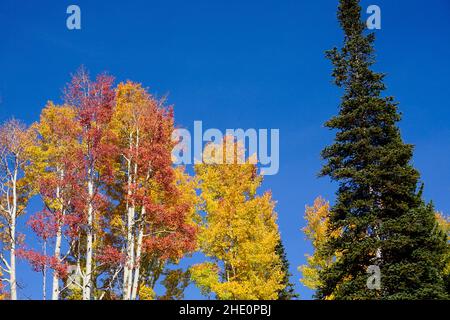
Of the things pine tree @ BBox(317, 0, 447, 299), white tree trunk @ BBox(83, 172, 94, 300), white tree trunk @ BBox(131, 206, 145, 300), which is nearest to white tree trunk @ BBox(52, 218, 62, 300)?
white tree trunk @ BBox(83, 172, 94, 300)

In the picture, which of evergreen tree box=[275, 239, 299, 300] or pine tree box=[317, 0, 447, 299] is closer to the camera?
pine tree box=[317, 0, 447, 299]

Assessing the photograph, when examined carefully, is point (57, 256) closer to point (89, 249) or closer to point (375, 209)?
point (89, 249)

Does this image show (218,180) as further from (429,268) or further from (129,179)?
(429,268)

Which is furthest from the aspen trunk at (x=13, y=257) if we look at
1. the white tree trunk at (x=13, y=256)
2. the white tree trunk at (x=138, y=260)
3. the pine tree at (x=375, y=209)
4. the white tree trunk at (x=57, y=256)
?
the pine tree at (x=375, y=209)

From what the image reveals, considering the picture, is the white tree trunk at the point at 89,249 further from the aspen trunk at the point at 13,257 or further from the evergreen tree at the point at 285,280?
the evergreen tree at the point at 285,280

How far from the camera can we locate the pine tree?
17.0 m

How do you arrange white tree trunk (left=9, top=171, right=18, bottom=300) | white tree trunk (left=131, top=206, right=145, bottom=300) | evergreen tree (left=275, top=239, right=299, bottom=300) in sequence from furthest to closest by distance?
evergreen tree (left=275, top=239, right=299, bottom=300) → white tree trunk (left=131, top=206, right=145, bottom=300) → white tree trunk (left=9, top=171, right=18, bottom=300)

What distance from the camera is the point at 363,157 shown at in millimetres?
19031

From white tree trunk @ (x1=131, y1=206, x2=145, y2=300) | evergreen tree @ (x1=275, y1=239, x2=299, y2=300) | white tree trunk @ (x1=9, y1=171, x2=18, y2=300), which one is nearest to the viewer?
white tree trunk @ (x1=9, y1=171, x2=18, y2=300)

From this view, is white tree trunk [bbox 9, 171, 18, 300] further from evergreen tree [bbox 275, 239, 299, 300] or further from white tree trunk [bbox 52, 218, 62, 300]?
evergreen tree [bbox 275, 239, 299, 300]

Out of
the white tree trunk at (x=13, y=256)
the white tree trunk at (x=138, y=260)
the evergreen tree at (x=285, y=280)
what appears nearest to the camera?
the white tree trunk at (x=13, y=256)

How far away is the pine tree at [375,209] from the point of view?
55.7 ft
